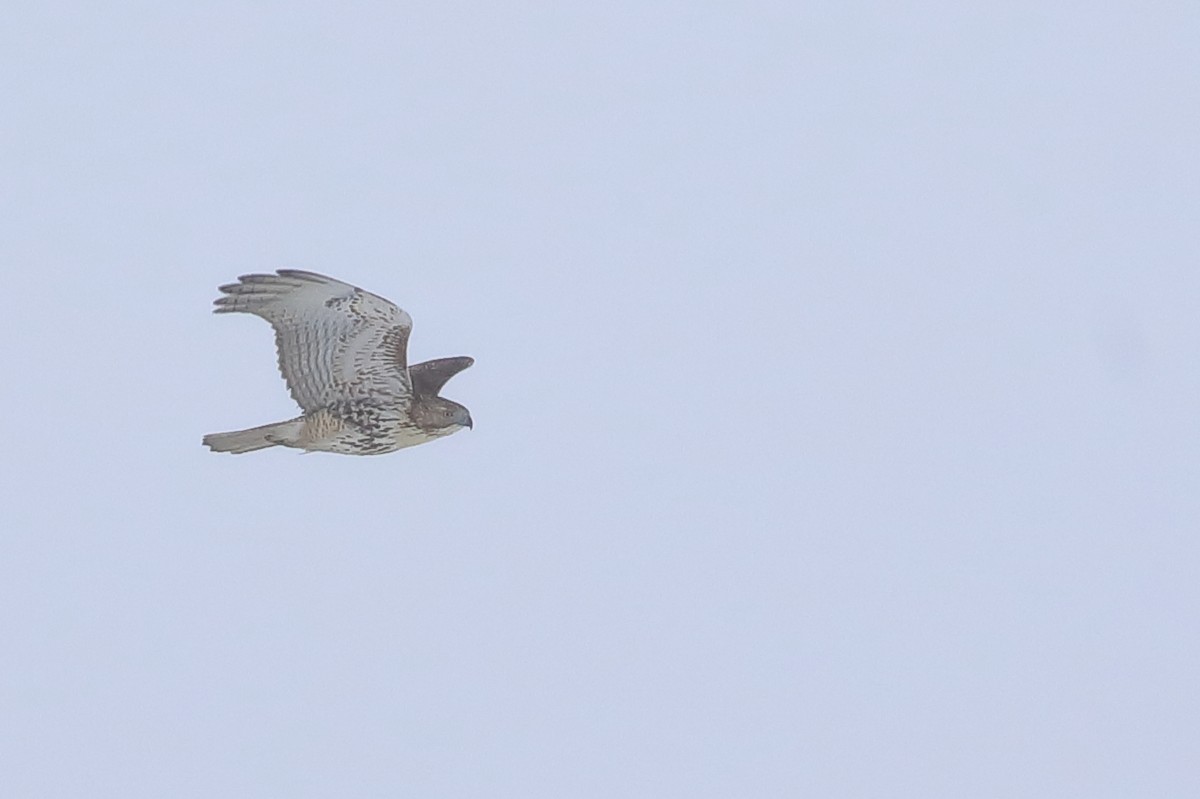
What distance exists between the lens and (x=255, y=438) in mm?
26094

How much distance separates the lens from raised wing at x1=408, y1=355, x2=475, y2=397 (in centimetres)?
2711

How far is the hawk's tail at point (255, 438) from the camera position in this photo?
25984mm

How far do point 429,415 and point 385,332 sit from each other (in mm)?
971

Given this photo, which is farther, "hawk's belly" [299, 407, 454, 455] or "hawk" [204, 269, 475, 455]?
"hawk's belly" [299, 407, 454, 455]

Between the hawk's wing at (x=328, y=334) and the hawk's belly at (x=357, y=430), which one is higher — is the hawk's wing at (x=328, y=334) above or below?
above

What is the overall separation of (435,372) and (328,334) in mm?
1564

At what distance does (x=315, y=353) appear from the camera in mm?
26078

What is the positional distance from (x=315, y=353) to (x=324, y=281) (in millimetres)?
713

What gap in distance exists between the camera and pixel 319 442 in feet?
86.5

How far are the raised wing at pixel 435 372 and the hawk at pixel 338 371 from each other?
338mm

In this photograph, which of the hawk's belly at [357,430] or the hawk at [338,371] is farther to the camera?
the hawk's belly at [357,430]

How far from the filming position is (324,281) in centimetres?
2558

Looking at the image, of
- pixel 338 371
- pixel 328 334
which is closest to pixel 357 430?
pixel 338 371

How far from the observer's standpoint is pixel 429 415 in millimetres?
26578
